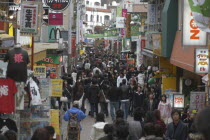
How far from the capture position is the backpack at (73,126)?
11.7m

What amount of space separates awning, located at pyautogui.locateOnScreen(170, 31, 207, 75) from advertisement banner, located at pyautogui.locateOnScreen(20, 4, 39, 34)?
210 inches

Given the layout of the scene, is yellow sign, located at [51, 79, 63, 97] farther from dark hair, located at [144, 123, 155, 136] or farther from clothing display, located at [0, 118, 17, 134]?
dark hair, located at [144, 123, 155, 136]

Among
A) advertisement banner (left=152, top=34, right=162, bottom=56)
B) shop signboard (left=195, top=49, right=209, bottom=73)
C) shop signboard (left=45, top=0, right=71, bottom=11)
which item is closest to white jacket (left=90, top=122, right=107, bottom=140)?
shop signboard (left=195, top=49, right=209, bottom=73)

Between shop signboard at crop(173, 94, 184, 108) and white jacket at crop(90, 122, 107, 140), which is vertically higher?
white jacket at crop(90, 122, 107, 140)

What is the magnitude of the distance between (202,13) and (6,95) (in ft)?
12.2

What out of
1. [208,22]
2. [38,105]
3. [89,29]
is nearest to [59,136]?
[38,105]

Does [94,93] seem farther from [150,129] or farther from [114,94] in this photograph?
[150,129]

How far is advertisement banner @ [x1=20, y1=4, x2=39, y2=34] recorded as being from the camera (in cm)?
1262

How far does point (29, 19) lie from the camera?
1268 centimetres

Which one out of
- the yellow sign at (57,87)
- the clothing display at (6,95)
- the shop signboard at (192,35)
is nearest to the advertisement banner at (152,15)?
the shop signboard at (192,35)

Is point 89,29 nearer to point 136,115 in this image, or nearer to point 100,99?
point 100,99

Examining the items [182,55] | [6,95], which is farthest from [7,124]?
[182,55]

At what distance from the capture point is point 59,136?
38.2 ft

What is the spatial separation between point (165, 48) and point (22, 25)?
9.60m
